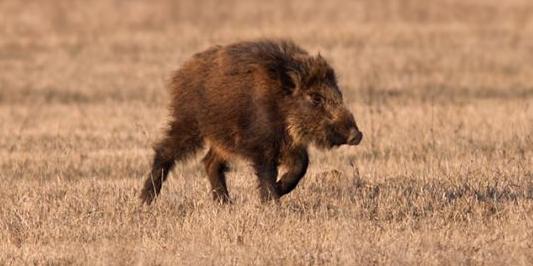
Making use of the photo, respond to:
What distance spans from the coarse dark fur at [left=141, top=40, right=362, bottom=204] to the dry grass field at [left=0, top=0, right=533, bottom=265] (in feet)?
1.44

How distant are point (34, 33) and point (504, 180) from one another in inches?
830

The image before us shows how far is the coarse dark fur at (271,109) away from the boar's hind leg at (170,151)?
17cm

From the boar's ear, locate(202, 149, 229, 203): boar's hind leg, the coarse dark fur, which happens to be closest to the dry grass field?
locate(202, 149, 229, 203): boar's hind leg

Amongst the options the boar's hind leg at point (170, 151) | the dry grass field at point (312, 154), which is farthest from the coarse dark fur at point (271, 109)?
the dry grass field at point (312, 154)

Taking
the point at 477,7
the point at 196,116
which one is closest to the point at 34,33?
the point at 477,7

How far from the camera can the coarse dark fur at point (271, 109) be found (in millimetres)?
10891

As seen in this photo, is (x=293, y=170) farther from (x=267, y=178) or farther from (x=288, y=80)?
(x=288, y=80)

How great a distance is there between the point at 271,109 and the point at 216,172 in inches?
50.1

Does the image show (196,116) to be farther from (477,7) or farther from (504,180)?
(477,7)

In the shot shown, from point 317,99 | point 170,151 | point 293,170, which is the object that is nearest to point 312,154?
point 170,151

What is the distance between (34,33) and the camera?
31.5 meters

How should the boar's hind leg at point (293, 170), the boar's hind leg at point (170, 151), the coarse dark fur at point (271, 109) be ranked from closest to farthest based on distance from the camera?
the coarse dark fur at point (271, 109)
the boar's hind leg at point (293, 170)
the boar's hind leg at point (170, 151)

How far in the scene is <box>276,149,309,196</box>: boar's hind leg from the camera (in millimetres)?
11008

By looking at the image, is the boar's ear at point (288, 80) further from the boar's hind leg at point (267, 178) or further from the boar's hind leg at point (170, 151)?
the boar's hind leg at point (170, 151)
